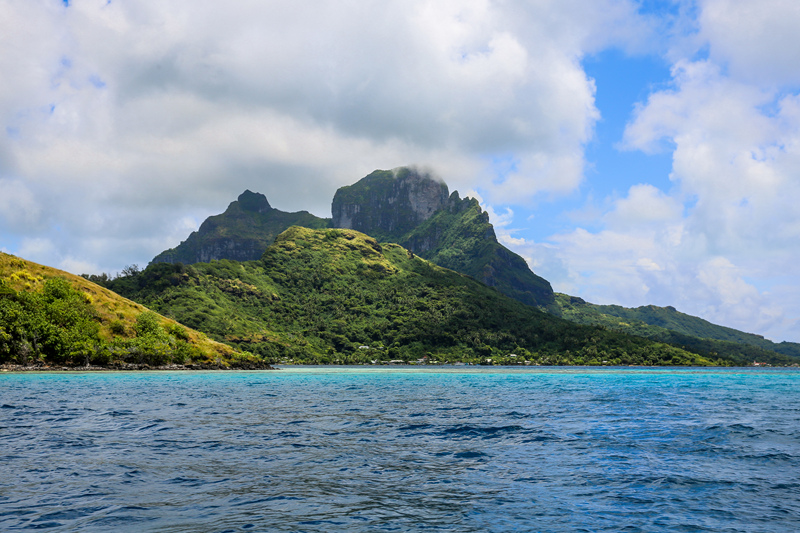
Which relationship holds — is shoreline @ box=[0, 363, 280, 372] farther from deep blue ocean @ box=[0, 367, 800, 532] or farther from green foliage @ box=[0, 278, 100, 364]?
deep blue ocean @ box=[0, 367, 800, 532]

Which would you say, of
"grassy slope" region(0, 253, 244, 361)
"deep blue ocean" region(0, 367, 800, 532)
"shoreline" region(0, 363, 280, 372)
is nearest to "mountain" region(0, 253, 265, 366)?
"grassy slope" region(0, 253, 244, 361)

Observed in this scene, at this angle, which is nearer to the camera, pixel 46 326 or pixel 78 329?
pixel 46 326

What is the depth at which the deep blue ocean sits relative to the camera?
13.2 meters

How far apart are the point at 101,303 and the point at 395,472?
15420 centimetres

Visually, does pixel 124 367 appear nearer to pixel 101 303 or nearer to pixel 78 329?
pixel 78 329

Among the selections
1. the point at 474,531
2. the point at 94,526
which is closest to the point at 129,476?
the point at 94,526

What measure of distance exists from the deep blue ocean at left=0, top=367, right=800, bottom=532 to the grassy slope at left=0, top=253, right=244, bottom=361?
11304cm

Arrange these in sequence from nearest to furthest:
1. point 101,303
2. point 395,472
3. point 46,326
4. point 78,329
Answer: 1. point 395,472
2. point 46,326
3. point 78,329
4. point 101,303

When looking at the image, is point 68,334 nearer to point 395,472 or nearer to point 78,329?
point 78,329

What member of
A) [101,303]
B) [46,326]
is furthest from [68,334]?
[101,303]

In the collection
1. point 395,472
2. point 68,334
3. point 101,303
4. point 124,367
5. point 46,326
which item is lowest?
point 124,367

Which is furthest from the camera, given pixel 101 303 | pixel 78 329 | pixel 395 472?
pixel 101 303

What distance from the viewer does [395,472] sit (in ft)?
61.3

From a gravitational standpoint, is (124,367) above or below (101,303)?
Answer: below
